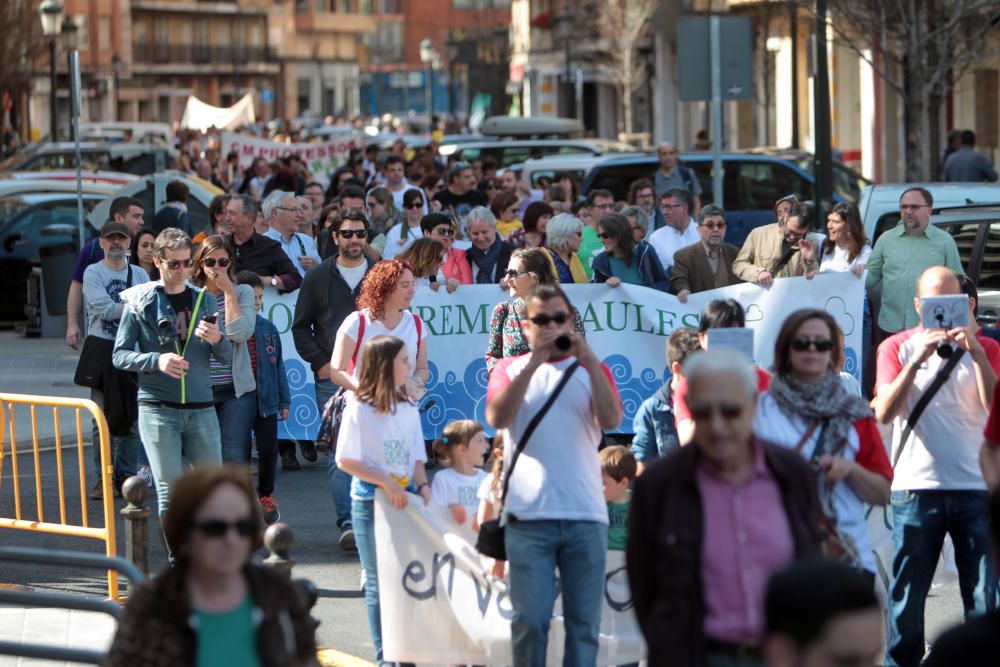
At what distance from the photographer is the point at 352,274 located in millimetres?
10812

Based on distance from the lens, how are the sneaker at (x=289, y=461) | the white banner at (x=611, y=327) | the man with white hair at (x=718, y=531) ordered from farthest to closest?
1. the sneaker at (x=289, y=461)
2. the white banner at (x=611, y=327)
3. the man with white hair at (x=718, y=531)

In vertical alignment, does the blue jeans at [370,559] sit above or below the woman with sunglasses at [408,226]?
below

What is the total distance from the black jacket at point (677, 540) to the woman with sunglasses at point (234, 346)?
454cm

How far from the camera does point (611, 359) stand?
12.3m

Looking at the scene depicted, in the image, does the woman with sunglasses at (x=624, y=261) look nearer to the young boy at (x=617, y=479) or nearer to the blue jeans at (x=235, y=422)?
the blue jeans at (x=235, y=422)

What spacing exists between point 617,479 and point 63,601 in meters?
2.34

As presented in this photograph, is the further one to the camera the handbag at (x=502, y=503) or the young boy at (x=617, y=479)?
the young boy at (x=617, y=479)

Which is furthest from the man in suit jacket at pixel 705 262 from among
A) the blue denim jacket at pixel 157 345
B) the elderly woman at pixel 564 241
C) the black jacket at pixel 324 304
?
the blue denim jacket at pixel 157 345

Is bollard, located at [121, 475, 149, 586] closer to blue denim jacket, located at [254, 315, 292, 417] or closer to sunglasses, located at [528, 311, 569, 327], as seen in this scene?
sunglasses, located at [528, 311, 569, 327]

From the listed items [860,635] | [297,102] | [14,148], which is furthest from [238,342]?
[297,102]

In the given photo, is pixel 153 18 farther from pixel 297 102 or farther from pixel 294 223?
pixel 294 223

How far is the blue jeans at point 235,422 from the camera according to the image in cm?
1010

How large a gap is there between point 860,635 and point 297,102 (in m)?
123

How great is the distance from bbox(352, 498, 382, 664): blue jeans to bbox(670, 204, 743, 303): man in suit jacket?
5124 millimetres
